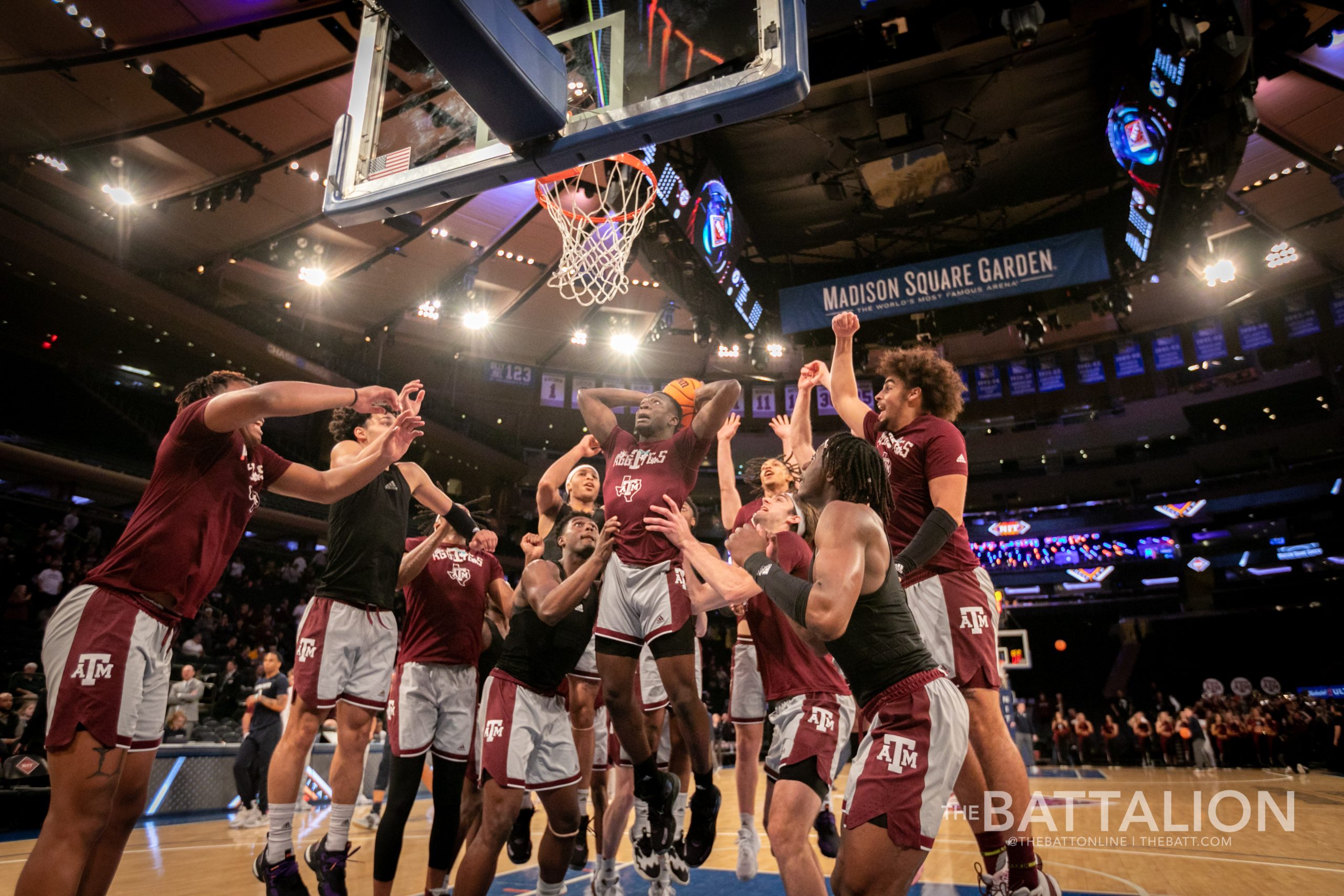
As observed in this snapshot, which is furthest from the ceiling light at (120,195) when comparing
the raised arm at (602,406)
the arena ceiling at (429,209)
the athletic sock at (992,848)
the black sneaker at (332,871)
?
the athletic sock at (992,848)

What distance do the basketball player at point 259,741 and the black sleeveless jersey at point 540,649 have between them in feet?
20.0

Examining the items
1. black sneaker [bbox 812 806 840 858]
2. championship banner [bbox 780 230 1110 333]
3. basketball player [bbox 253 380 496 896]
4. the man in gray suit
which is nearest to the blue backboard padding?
basketball player [bbox 253 380 496 896]

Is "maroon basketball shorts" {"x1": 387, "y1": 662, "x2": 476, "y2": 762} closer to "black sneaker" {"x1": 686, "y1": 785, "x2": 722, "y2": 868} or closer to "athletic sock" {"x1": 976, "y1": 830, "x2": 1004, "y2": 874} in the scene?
"black sneaker" {"x1": 686, "y1": 785, "x2": 722, "y2": 868}

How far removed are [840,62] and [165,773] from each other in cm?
1218

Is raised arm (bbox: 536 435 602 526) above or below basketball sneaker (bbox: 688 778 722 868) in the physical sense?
above

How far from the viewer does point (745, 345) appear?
13.9 metres

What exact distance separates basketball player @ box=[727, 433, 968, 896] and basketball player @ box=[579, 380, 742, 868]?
1.47 m

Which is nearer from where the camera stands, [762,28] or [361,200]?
[762,28]

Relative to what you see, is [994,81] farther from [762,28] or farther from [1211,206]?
[762,28]

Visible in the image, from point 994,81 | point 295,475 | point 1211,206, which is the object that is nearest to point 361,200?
point 295,475

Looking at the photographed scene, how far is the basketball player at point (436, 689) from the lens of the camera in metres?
4.38

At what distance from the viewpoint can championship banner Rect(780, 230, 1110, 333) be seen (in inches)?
453

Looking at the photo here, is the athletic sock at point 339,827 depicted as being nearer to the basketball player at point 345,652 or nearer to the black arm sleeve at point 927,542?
the basketball player at point 345,652

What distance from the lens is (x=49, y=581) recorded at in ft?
49.8
